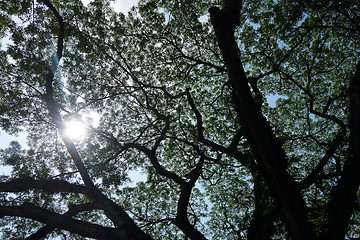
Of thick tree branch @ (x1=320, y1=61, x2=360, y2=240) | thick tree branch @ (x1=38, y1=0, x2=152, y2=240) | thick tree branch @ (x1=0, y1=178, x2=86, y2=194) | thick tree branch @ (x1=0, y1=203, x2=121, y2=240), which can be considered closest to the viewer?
thick tree branch @ (x1=320, y1=61, x2=360, y2=240)

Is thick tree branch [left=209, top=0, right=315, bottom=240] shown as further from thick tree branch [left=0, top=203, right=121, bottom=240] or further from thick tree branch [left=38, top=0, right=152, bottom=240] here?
thick tree branch [left=0, top=203, right=121, bottom=240]

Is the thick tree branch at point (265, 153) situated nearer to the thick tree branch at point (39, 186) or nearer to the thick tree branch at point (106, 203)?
the thick tree branch at point (106, 203)

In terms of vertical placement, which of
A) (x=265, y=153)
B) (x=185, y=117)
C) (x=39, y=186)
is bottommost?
(x=265, y=153)

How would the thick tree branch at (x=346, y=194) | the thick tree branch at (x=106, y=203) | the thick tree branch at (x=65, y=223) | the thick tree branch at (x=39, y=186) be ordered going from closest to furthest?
the thick tree branch at (x=346, y=194) < the thick tree branch at (x=65, y=223) < the thick tree branch at (x=106, y=203) < the thick tree branch at (x=39, y=186)

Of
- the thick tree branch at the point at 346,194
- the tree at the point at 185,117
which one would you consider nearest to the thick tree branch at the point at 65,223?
the tree at the point at 185,117

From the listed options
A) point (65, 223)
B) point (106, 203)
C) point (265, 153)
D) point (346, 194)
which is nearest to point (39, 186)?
point (65, 223)

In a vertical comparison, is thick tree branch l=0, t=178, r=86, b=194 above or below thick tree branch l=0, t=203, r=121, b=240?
above

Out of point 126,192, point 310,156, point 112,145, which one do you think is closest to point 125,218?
point 112,145

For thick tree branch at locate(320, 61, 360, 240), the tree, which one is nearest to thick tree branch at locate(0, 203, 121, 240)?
the tree

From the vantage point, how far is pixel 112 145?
Result: 10.2 m

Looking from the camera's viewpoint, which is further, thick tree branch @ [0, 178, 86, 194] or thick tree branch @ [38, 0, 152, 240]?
thick tree branch @ [0, 178, 86, 194]

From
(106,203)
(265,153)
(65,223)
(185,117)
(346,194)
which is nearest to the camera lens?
(346,194)

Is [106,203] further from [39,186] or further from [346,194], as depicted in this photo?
[346,194]

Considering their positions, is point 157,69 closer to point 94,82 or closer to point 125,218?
point 94,82
